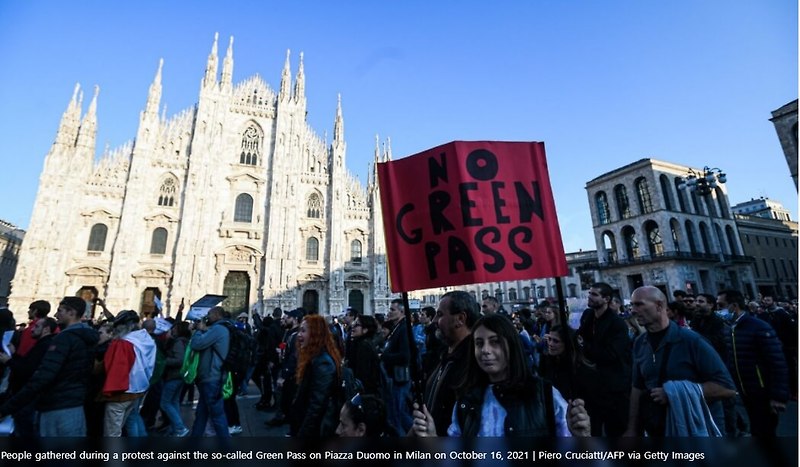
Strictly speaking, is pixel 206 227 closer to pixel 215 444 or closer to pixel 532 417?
pixel 215 444

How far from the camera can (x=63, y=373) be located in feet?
11.3

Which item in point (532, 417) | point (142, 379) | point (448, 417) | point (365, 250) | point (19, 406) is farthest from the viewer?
point (365, 250)

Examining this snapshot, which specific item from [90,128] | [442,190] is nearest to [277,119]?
[90,128]

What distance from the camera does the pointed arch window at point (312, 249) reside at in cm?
2653

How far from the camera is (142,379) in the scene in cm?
430

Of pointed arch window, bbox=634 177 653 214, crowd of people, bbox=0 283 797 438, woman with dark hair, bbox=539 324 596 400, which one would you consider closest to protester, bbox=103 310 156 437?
crowd of people, bbox=0 283 797 438

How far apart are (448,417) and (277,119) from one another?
95.8 feet

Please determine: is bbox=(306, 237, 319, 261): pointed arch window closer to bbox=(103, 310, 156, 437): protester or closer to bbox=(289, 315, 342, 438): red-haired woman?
bbox=(103, 310, 156, 437): protester

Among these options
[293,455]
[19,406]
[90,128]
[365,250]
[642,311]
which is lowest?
[293,455]

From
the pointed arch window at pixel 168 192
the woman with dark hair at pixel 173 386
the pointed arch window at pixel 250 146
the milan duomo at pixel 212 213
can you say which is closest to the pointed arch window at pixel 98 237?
the milan duomo at pixel 212 213

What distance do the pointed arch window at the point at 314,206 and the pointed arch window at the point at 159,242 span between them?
31.0 ft

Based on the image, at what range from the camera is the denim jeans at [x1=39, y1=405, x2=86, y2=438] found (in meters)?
3.39

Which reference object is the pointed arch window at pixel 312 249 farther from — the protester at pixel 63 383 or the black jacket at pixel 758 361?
the black jacket at pixel 758 361

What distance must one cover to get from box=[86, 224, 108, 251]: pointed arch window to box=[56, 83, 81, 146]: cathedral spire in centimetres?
568
